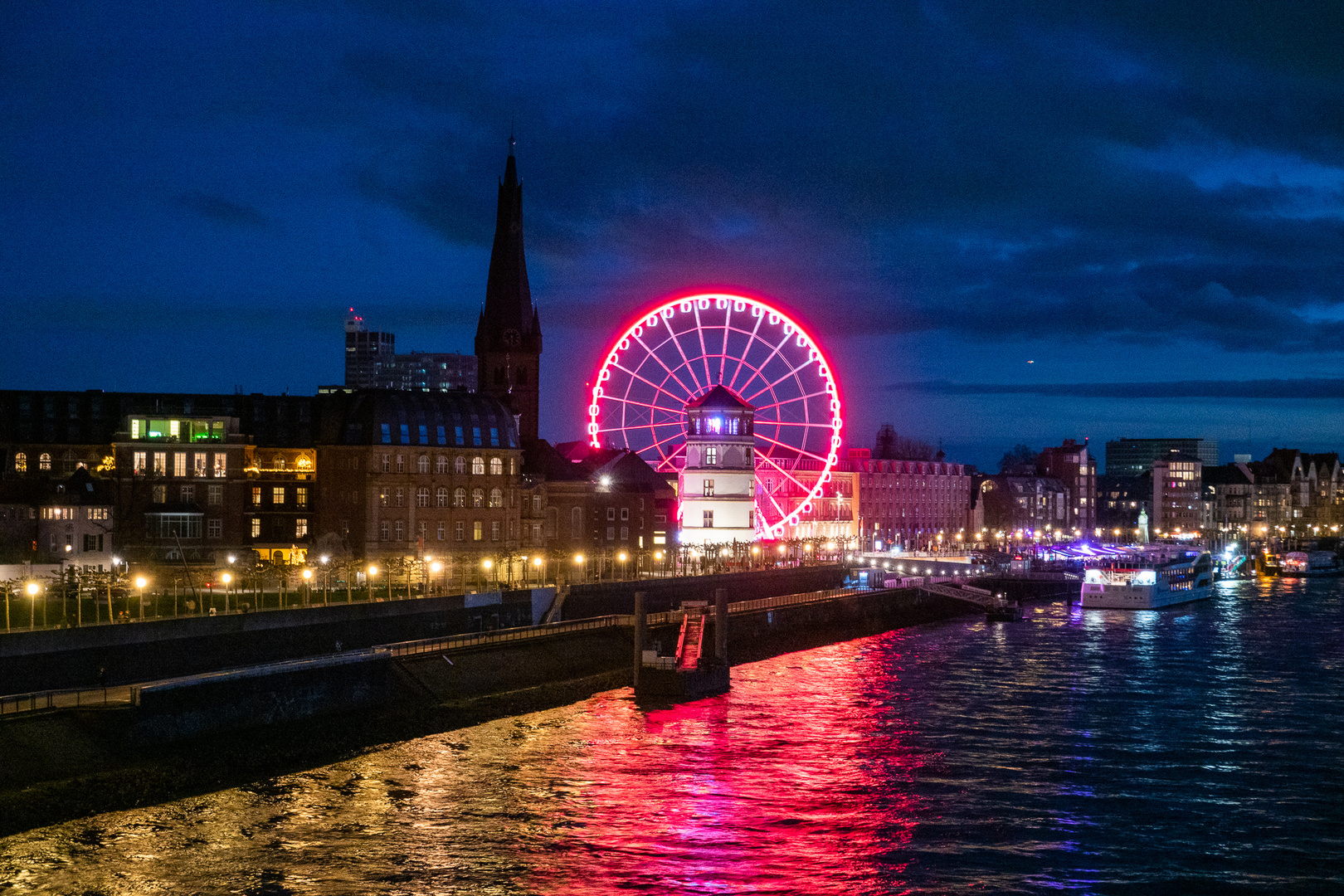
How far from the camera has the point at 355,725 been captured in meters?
51.7

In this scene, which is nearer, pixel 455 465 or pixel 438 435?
pixel 438 435

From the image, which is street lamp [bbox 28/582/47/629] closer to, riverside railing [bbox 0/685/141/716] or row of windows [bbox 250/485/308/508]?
riverside railing [bbox 0/685/141/716]

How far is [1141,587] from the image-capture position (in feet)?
414

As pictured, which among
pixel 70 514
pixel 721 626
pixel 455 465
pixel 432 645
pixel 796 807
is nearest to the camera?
pixel 796 807

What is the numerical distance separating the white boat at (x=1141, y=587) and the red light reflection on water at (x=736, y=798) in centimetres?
6710

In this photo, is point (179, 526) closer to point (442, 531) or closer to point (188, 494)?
point (188, 494)

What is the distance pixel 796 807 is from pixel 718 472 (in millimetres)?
66250

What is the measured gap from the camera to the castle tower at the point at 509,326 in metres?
133

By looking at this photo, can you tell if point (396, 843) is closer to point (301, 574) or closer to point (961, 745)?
point (961, 745)

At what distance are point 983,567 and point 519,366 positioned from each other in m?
50.2

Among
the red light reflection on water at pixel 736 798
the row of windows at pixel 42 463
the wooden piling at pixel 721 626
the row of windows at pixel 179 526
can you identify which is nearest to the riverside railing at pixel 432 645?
the wooden piling at pixel 721 626

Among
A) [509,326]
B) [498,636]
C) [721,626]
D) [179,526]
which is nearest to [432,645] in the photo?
[498,636]

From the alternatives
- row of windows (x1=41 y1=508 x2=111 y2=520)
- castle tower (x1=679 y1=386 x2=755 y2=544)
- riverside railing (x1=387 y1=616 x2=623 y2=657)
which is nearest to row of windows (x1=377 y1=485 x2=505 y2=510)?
castle tower (x1=679 y1=386 x2=755 y2=544)

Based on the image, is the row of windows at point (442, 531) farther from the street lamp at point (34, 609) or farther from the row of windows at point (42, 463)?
the street lamp at point (34, 609)
